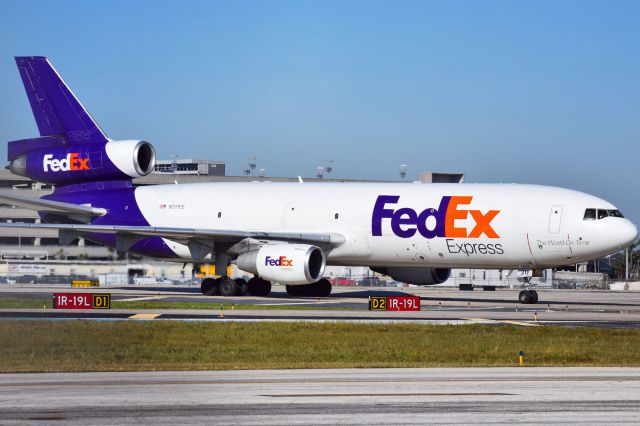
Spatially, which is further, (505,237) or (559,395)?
(505,237)

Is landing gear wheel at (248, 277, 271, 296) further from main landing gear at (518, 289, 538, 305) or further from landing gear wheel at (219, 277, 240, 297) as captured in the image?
main landing gear at (518, 289, 538, 305)

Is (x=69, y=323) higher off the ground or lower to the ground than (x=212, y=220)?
lower

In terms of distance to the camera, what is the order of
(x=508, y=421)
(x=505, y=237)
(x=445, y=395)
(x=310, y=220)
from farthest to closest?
(x=310, y=220) < (x=505, y=237) < (x=445, y=395) < (x=508, y=421)

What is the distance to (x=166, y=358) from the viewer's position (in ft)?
81.4

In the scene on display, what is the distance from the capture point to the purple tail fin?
186ft

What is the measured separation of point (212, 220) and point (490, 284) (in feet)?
121

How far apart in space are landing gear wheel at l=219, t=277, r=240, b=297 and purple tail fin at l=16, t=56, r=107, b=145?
11023 mm

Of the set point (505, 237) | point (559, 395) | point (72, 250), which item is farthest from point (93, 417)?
point (72, 250)

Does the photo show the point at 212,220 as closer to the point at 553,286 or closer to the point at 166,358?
the point at 166,358

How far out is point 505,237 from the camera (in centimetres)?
4712

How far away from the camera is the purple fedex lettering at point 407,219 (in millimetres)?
48375

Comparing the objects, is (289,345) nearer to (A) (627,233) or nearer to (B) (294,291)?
(A) (627,233)

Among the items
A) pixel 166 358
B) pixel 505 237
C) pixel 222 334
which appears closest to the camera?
pixel 166 358

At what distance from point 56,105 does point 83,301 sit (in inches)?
719
